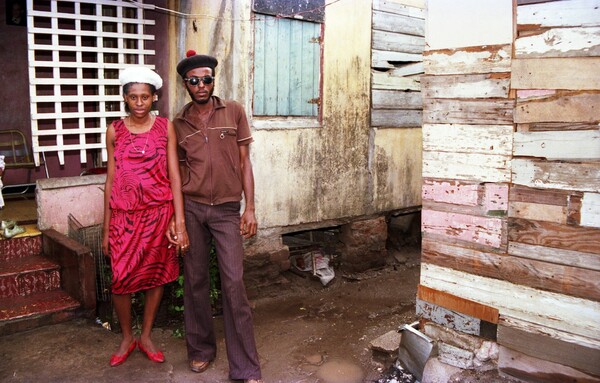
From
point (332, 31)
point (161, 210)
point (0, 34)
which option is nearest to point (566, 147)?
point (161, 210)

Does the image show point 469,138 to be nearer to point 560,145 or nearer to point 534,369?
point 560,145

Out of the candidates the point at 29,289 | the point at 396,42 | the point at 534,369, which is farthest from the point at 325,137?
the point at 534,369

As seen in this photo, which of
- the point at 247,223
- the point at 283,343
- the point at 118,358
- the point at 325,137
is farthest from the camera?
the point at 325,137

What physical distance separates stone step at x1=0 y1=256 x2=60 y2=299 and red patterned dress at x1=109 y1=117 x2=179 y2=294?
4.61ft

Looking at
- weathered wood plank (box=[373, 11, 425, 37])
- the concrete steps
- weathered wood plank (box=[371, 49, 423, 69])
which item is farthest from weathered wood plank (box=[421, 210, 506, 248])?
weathered wood plank (box=[373, 11, 425, 37])

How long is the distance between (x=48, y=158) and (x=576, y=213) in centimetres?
560

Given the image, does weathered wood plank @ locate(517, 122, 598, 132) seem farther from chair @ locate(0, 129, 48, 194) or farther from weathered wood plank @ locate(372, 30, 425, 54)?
chair @ locate(0, 129, 48, 194)

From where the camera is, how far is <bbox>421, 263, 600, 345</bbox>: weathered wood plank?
3.34 meters

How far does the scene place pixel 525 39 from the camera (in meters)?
3.41

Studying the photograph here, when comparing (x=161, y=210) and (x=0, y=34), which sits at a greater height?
(x=0, y=34)

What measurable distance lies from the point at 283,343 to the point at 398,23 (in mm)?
4455

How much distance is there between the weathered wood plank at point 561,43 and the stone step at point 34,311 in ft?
12.9

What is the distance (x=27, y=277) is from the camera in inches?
192

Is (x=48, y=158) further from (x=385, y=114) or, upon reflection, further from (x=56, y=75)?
(x=385, y=114)
